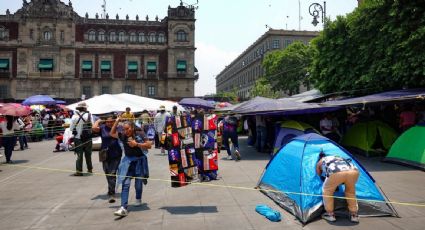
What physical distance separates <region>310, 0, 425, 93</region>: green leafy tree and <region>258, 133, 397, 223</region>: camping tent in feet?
25.7

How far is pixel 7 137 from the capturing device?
40.9 ft

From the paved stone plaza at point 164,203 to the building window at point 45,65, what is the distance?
43.5 meters

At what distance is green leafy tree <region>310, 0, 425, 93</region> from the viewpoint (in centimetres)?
1302

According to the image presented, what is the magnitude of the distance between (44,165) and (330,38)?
47.9 ft

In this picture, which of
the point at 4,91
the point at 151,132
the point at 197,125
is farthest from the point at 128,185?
the point at 4,91

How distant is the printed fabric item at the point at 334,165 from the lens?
598 centimetres

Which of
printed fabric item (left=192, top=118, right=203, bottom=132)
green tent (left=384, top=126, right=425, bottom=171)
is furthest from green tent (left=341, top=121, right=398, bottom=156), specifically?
printed fabric item (left=192, top=118, right=203, bottom=132)

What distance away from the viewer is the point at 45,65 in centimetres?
5050

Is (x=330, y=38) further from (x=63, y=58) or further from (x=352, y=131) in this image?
(x=63, y=58)

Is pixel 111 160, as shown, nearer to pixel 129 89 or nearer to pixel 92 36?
pixel 129 89

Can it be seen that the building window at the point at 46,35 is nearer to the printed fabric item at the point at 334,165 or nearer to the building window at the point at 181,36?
the building window at the point at 181,36

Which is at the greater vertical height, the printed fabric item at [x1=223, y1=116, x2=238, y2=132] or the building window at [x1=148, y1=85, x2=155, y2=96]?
the building window at [x1=148, y1=85, x2=155, y2=96]

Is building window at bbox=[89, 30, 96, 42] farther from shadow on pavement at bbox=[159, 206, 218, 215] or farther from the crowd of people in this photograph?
shadow on pavement at bbox=[159, 206, 218, 215]

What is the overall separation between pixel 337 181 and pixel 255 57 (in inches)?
3086
